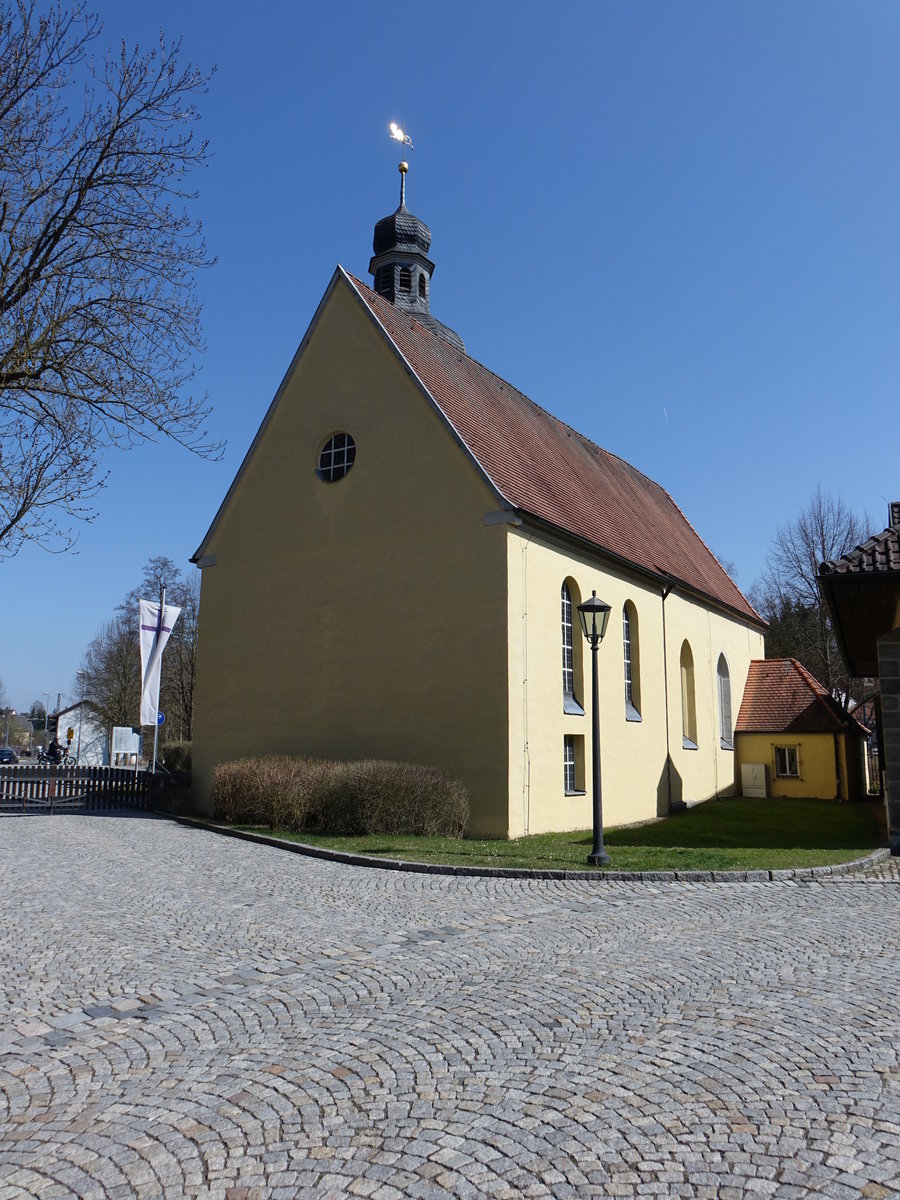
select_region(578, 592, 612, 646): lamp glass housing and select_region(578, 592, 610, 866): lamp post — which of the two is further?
select_region(578, 592, 612, 646): lamp glass housing

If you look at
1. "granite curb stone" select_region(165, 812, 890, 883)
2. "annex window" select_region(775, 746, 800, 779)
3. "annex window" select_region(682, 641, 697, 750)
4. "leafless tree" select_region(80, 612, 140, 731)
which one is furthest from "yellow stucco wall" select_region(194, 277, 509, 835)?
"leafless tree" select_region(80, 612, 140, 731)

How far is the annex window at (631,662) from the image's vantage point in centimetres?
2167

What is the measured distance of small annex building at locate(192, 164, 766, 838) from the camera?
17109 millimetres

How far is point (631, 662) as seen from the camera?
21875mm

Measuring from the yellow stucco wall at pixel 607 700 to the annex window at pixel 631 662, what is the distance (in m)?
0.10

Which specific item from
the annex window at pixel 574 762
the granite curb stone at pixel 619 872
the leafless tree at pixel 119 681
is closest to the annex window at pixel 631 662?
the annex window at pixel 574 762

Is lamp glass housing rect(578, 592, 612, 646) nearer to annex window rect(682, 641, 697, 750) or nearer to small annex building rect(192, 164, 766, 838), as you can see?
small annex building rect(192, 164, 766, 838)

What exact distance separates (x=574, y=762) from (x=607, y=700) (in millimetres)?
1713

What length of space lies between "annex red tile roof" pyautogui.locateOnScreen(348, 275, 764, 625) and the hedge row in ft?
17.4

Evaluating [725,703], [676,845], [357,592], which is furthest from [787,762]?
[357,592]

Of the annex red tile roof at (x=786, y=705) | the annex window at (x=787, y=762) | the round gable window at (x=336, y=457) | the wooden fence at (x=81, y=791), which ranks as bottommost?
the wooden fence at (x=81, y=791)

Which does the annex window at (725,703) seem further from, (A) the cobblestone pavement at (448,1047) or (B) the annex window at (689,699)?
(A) the cobblestone pavement at (448,1047)

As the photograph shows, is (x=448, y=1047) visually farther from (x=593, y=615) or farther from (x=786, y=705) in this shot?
(x=786, y=705)

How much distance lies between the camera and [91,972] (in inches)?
274
